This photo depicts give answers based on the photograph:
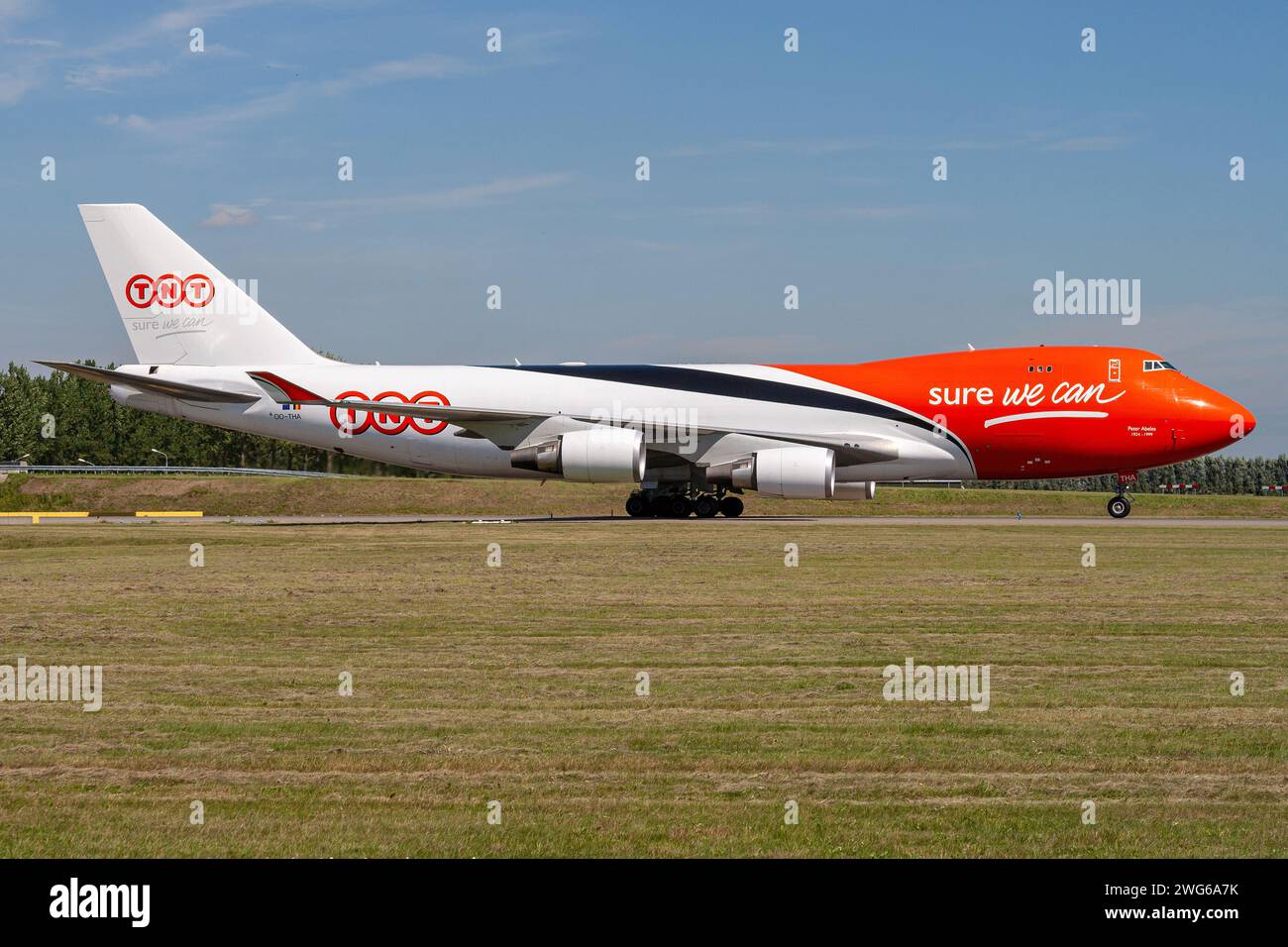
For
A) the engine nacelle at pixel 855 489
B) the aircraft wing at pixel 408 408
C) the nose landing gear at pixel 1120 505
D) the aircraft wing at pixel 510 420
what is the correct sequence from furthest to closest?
the nose landing gear at pixel 1120 505 → the engine nacelle at pixel 855 489 → the aircraft wing at pixel 408 408 → the aircraft wing at pixel 510 420

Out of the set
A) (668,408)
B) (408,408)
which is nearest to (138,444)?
(408,408)

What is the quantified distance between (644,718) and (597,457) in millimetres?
28175

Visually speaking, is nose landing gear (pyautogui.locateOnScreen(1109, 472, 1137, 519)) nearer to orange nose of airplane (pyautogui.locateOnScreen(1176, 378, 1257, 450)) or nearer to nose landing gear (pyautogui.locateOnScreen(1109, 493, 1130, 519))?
nose landing gear (pyautogui.locateOnScreen(1109, 493, 1130, 519))

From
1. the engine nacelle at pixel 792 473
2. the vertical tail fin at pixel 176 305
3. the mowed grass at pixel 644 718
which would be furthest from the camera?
the vertical tail fin at pixel 176 305

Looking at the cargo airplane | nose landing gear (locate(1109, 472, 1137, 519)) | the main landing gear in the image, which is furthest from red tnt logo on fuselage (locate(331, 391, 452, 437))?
nose landing gear (locate(1109, 472, 1137, 519))

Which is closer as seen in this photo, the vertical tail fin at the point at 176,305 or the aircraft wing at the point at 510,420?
the aircraft wing at the point at 510,420

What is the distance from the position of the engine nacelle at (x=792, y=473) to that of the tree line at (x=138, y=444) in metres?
20.3

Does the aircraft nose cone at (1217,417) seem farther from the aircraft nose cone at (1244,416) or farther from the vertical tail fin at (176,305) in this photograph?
the vertical tail fin at (176,305)

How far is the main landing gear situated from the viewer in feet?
137

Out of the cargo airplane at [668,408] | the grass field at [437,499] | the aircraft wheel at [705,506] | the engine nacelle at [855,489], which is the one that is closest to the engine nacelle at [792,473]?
the cargo airplane at [668,408]

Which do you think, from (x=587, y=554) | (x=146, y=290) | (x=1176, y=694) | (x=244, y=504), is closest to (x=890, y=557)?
(x=587, y=554)

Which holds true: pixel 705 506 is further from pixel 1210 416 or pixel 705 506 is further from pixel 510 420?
pixel 1210 416

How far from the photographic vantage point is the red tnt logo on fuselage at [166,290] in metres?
43.4

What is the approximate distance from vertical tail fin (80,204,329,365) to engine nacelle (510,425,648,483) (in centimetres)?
1080
